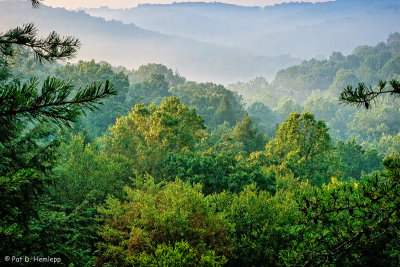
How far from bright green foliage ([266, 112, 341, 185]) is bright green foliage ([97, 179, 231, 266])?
17.6 m

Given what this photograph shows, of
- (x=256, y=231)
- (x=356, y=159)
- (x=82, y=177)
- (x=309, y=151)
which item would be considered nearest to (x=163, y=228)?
(x=256, y=231)

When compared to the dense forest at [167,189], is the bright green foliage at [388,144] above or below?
below

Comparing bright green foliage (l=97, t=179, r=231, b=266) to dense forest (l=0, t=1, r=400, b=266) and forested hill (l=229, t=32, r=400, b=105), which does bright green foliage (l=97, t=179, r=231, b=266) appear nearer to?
dense forest (l=0, t=1, r=400, b=266)

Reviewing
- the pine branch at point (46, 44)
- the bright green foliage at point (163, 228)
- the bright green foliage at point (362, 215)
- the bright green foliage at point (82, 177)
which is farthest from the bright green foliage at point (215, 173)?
the bright green foliage at point (362, 215)

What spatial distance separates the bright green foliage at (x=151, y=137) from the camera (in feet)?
74.7

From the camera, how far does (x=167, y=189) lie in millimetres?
13828

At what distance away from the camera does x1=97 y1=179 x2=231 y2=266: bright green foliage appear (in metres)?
10.7

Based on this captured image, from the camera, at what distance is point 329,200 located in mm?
5508

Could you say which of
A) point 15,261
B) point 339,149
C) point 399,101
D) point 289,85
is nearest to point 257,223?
point 15,261

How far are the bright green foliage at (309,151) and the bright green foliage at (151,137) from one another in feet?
31.6

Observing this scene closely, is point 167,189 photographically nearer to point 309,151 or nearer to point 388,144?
point 309,151

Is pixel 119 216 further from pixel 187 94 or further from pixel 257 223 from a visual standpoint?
pixel 187 94

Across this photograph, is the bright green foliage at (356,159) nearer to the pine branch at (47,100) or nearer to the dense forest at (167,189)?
the dense forest at (167,189)

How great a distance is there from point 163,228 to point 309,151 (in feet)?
70.4
